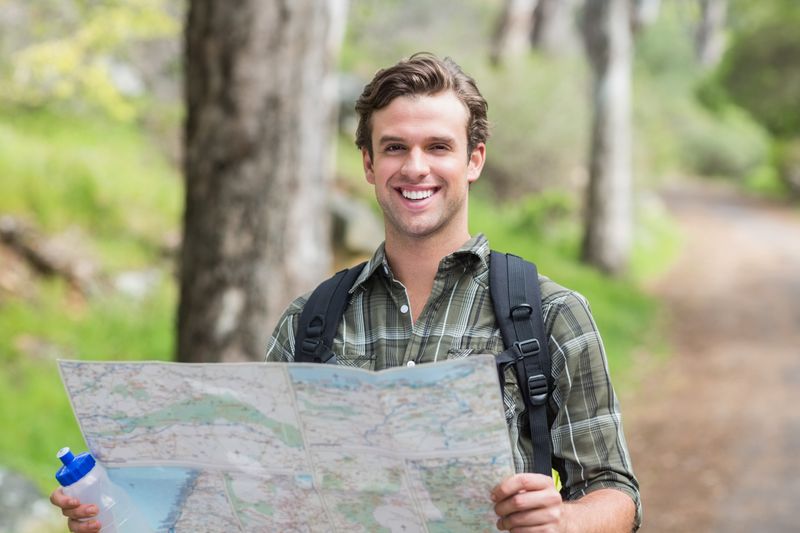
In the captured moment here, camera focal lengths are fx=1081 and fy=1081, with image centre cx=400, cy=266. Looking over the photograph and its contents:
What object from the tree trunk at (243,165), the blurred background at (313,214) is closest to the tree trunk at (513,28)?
the blurred background at (313,214)

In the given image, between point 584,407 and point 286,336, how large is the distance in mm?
697

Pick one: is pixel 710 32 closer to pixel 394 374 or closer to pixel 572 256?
pixel 572 256

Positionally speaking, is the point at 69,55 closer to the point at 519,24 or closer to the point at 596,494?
the point at 596,494

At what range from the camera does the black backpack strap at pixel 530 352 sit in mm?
2145

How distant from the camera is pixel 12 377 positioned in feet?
27.1

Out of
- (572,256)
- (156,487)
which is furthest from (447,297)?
(572,256)

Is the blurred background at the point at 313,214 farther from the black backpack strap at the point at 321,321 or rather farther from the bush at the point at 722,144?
the bush at the point at 722,144

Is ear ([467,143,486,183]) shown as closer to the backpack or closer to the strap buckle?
the backpack

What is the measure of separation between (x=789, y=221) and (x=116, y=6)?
20.5 meters

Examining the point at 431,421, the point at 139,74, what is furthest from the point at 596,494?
the point at 139,74

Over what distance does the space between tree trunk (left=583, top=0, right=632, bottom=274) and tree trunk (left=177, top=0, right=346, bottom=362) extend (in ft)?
39.6

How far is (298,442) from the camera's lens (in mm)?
2047

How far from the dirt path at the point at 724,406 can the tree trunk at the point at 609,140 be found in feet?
4.38

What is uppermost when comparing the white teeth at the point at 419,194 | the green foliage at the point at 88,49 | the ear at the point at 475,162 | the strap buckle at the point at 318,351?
the green foliage at the point at 88,49
